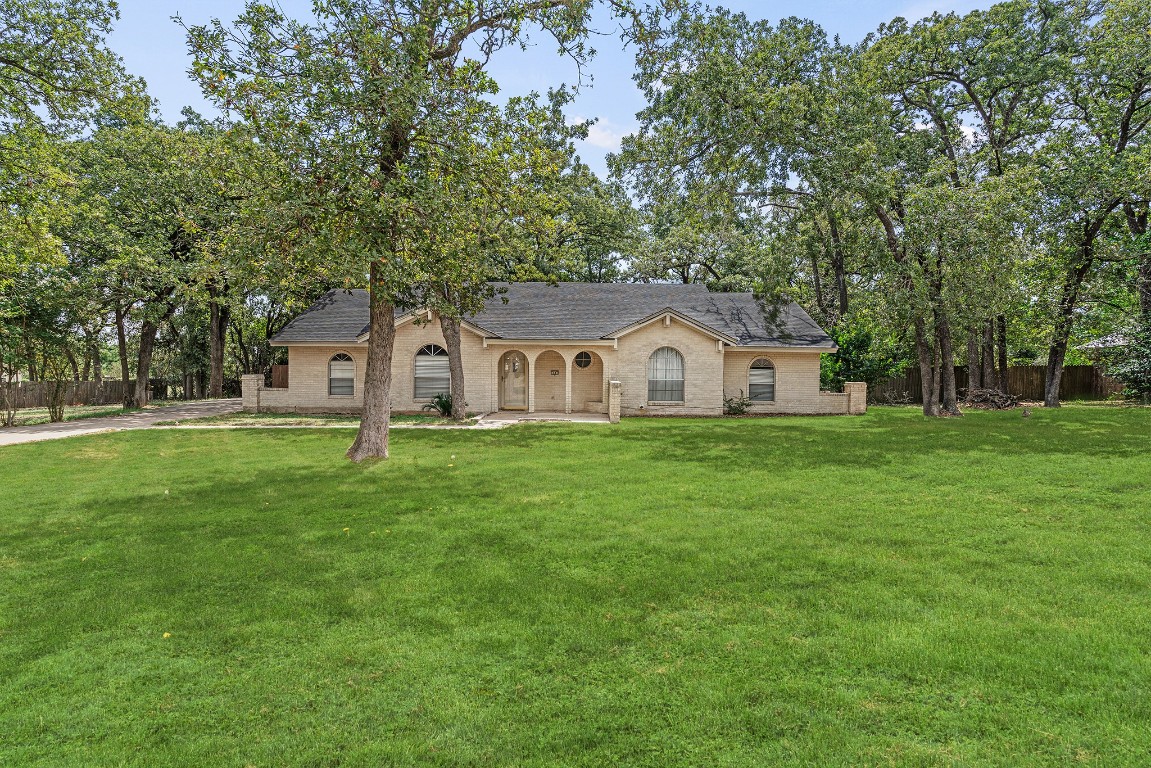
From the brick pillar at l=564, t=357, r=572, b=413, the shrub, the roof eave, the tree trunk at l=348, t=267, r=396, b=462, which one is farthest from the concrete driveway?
the shrub

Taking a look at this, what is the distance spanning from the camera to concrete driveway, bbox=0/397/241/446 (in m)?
15.9

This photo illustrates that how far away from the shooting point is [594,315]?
24922 mm

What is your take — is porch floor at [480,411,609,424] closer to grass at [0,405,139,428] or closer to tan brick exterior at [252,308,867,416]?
tan brick exterior at [252,308,867,416]

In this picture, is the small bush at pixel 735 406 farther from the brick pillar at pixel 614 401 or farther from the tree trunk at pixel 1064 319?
the tree trunk at pixel 1064 319

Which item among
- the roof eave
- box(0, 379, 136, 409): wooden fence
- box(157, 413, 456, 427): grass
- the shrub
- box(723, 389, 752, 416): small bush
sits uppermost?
the roof eave

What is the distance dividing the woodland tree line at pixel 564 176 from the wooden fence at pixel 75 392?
2.55 meters

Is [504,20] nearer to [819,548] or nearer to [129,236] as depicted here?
[819,548]

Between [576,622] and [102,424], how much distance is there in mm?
21723

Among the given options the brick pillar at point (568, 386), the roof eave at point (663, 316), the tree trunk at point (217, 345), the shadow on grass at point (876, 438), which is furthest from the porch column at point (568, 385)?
the tree trunk at point (217, 345)

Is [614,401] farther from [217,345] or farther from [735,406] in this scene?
[217,345]

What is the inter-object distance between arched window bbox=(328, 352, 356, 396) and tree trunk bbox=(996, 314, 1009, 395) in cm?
3132

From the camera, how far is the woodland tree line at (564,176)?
34.3ft

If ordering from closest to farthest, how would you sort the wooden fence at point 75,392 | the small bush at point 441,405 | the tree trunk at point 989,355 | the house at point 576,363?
the small bush at point 441,405
the house at point 576,363
the wooden fence at point 75,392
the tree trunk at point 989,355

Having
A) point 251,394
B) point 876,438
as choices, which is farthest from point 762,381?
point 251,394
